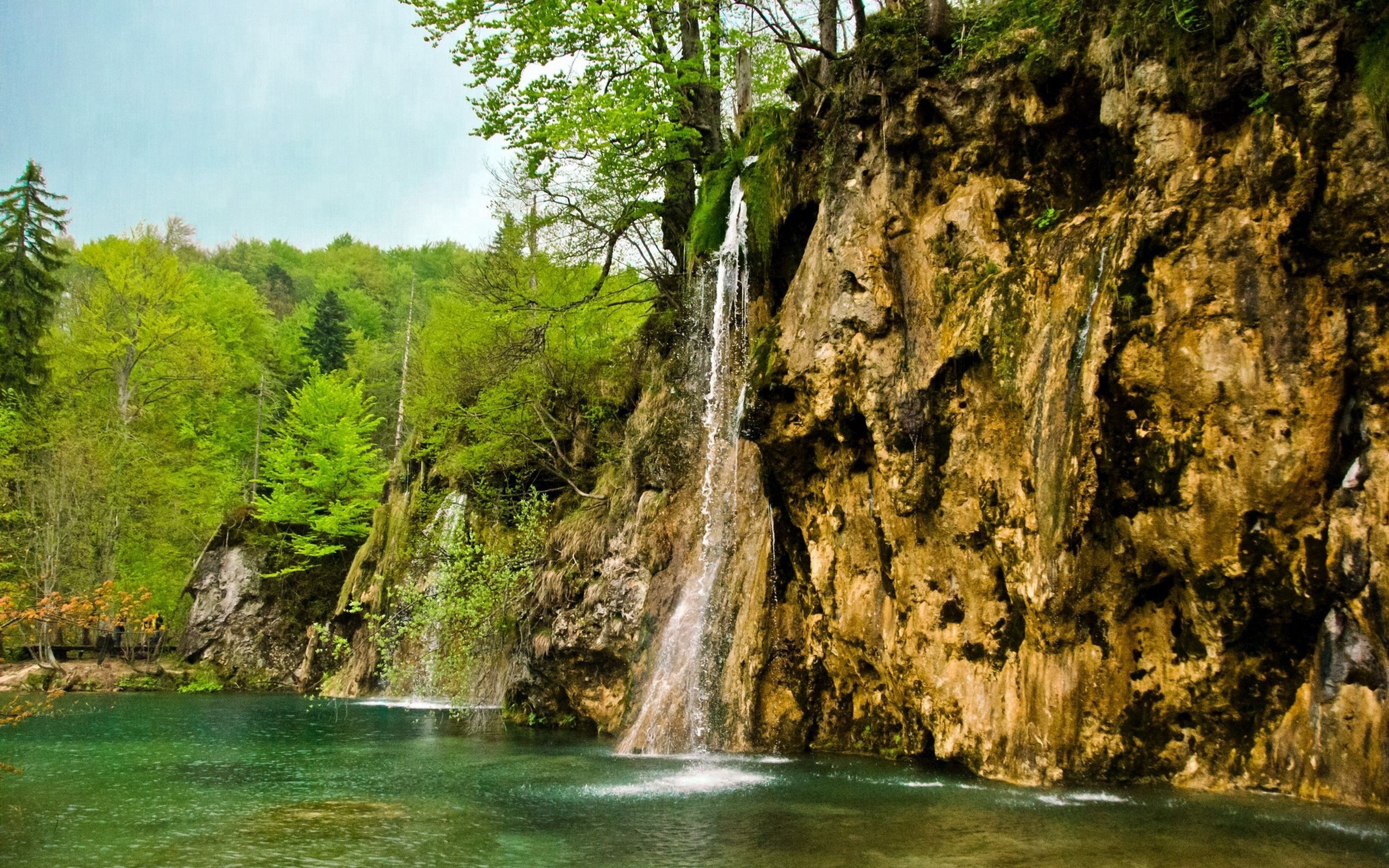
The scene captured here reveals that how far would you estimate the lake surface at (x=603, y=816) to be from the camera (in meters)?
6.48

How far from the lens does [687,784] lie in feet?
31.3

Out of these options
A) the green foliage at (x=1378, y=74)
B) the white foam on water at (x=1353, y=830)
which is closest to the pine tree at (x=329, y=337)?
the green foliage at (x=1378, y=74)

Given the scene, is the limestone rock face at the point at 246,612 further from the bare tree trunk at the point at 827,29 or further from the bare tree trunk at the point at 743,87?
the bare tree trunk at the point at 827,29

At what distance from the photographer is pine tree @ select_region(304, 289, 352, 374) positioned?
151 ft

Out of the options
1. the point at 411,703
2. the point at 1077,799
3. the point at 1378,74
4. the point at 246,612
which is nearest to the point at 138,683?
the point at 246,612

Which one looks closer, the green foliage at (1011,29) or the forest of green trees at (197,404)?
the green foliage at (1011,29)

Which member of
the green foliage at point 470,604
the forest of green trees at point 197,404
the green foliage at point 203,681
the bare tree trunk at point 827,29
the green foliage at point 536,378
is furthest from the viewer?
the green foliage at point 203,681

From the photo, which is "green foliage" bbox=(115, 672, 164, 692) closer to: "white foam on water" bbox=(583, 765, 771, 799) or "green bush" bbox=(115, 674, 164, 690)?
"green bush" bbox=(115, 674, 164, 690)

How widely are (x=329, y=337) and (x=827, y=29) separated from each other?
38679 mm

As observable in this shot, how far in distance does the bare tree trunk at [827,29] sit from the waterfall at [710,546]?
2.28m

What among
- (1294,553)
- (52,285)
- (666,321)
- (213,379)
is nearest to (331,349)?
(213,379)

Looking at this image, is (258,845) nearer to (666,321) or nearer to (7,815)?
(7,815)

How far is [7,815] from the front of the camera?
8430mm

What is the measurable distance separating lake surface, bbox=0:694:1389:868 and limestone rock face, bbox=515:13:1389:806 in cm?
87
